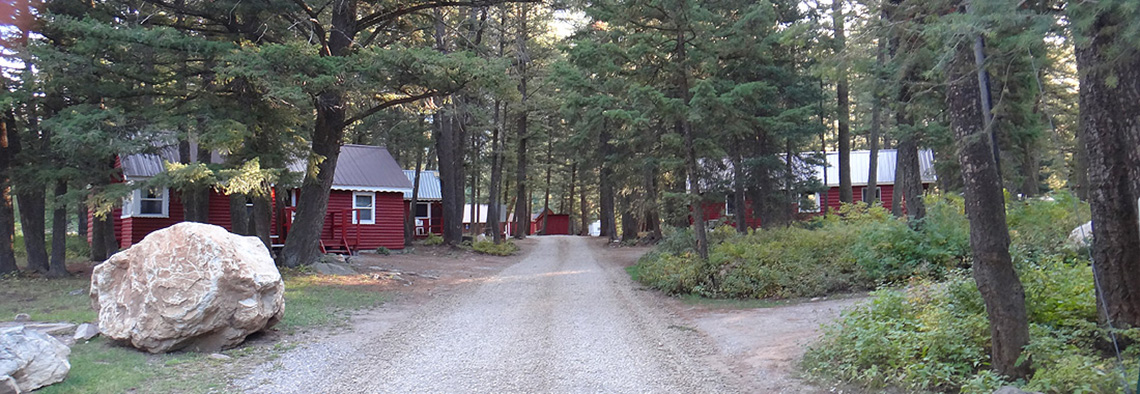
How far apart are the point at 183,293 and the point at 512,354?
3788 mm

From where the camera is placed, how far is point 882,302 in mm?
7219

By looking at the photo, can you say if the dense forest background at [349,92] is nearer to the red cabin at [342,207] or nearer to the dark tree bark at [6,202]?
the dark tree bark at [6,202]

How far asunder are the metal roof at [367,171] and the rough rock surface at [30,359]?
57.4 feet

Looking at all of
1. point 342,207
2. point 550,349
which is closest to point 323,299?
point 550,349

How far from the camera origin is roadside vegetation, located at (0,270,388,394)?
6.13 metres

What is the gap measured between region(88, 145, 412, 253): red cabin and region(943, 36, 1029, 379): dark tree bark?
18353mm

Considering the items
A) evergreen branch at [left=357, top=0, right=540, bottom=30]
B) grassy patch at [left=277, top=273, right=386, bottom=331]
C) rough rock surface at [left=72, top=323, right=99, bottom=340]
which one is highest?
evergreen branch at [left=357, top=0, right=540, bottom=30]

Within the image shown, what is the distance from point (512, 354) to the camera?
7.56m

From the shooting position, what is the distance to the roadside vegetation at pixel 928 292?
520cm

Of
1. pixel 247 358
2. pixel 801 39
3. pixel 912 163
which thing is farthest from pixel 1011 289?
pixel 912 163

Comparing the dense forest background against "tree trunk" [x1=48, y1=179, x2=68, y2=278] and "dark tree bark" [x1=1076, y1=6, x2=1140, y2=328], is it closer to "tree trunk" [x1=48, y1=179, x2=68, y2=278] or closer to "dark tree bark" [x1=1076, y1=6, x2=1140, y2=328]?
"tree trunk" [x1=48, y1=179, x2=68, y2=278]

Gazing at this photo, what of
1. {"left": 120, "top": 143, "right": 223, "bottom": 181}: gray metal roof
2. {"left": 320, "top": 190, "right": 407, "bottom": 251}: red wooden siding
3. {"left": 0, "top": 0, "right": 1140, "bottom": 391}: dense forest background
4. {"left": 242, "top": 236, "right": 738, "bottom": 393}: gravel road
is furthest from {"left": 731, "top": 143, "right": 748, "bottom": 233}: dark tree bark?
{"left": 120, "top": 143, "right": 223, "bottom": 181}: gray metal roof

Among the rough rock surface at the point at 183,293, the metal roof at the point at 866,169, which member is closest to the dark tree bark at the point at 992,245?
the rough rock surface at the point at 183,293

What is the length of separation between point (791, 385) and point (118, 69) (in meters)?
14.1
